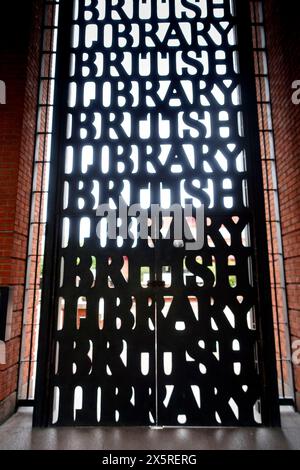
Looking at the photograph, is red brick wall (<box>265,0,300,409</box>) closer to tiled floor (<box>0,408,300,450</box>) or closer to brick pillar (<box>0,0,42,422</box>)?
tiled floor (<box>0,408,300,450</box>)

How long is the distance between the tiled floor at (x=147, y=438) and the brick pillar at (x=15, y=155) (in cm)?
31

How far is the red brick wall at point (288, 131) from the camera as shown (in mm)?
2328

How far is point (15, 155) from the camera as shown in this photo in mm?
2348

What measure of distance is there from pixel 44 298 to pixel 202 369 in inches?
57.1

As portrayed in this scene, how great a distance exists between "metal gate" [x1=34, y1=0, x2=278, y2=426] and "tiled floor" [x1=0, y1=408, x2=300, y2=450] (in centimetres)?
8

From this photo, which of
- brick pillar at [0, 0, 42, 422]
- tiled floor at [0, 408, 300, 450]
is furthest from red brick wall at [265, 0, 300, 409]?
brick pillar at [0, 0, 42, 422]

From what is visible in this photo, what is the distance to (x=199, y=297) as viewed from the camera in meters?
2.26

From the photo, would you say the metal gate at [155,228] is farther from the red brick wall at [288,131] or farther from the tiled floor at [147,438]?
the red brick wall at [288,131]

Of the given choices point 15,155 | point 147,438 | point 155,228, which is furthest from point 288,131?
point 147,438

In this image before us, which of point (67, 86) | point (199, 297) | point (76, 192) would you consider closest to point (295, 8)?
point (67, 86)

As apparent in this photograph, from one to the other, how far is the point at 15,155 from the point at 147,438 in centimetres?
251

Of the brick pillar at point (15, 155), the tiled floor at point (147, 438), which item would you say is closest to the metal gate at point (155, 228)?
the tiled floor at point (147, 438)
